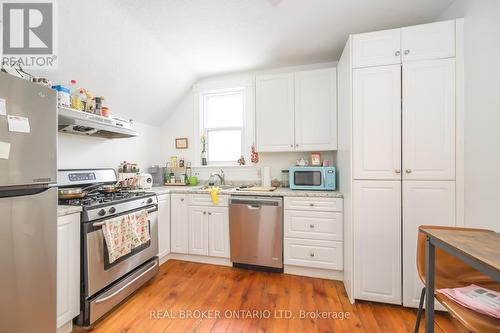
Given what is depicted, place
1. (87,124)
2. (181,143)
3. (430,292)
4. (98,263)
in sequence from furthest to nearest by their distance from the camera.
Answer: (181,143)
(87,124)
(98,263)
(430,292)

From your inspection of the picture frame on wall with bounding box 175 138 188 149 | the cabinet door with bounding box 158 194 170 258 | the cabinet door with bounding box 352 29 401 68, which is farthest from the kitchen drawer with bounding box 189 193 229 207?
the cabinet door with bounding box 352 29 401 68

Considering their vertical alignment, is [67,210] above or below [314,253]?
above

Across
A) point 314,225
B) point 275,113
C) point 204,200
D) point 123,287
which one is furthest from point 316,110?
point 123,287

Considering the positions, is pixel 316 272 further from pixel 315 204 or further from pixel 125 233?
pixel 125 233

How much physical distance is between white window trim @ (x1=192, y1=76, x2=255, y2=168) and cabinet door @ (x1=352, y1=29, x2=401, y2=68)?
1434 millimetres

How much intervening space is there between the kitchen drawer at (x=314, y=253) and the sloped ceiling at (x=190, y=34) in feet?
7.47

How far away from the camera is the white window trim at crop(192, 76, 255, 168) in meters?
3.05

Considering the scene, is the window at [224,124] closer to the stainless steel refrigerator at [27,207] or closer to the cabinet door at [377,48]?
the cabinet door at [377,48]

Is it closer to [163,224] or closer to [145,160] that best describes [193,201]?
[163,224]

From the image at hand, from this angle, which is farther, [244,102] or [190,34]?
[244,102]

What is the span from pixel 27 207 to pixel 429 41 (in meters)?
3.11

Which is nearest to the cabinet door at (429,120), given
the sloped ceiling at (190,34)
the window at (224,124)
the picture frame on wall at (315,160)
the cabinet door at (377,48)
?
the cabinet door at (377,48)

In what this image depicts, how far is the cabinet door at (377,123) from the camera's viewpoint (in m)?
1.75

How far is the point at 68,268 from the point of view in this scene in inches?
57.0
